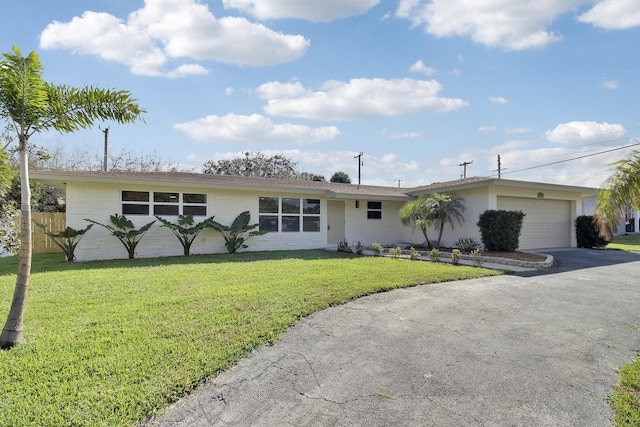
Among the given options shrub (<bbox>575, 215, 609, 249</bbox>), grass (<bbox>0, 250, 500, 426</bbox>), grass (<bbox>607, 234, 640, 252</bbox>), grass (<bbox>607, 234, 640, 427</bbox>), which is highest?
shrub (<bbox>575, 215, 609, 249</bbox>)

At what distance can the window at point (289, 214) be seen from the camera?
556 inches

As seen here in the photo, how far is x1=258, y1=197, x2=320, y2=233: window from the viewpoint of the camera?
14.1m

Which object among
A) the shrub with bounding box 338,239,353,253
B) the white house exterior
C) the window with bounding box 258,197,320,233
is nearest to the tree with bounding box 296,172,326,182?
the white house exterior

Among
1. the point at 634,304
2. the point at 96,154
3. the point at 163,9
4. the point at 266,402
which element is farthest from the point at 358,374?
the point at 96,154

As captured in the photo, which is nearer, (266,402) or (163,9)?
(266,402)

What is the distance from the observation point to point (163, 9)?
727 cm

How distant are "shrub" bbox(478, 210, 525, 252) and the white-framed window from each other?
10.6 meters

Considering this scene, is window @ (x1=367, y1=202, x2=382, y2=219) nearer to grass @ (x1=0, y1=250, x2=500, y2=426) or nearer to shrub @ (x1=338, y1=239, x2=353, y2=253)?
shrub @ (x1=338, y1=239, x2=353, y2=253)

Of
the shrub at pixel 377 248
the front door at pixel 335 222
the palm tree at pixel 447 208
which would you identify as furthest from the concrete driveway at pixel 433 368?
the front door at pixel 335 222

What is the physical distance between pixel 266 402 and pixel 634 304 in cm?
655

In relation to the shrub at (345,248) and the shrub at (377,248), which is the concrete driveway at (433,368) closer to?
the shrub at (377,248)

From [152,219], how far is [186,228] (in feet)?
4.23

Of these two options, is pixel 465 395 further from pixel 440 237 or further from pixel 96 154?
pixel 96 154

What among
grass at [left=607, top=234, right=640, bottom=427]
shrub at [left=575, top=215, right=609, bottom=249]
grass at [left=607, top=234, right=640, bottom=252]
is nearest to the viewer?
grass at [left=607, top=234, right=640, bottom=427]
